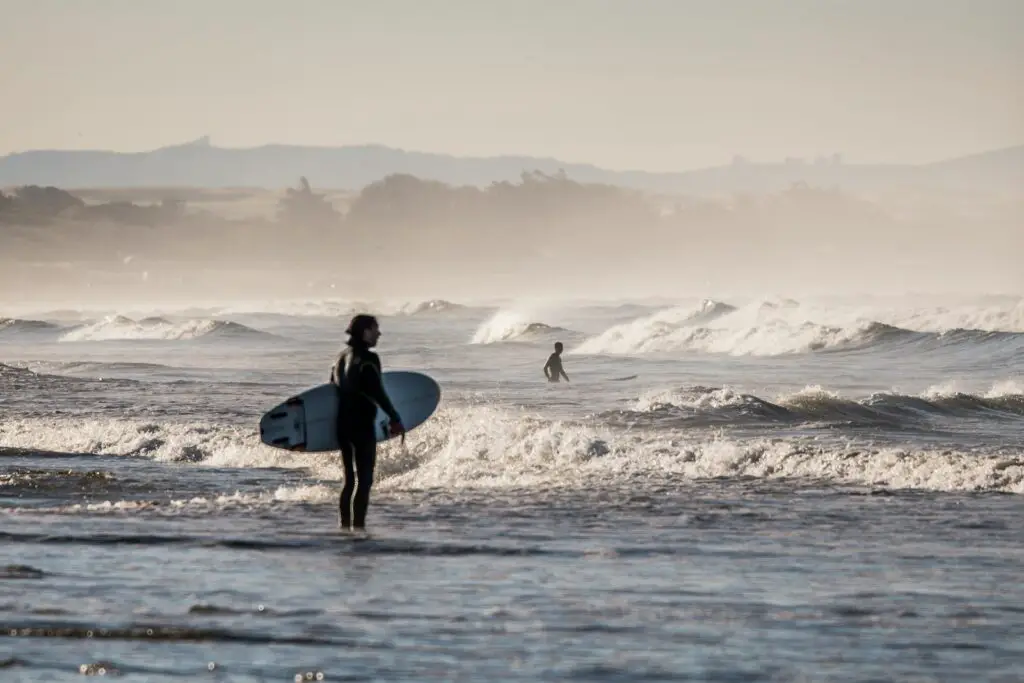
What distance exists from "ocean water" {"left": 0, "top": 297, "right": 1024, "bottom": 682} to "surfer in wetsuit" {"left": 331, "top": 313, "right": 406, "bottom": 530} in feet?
1.59

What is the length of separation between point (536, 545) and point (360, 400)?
195cm

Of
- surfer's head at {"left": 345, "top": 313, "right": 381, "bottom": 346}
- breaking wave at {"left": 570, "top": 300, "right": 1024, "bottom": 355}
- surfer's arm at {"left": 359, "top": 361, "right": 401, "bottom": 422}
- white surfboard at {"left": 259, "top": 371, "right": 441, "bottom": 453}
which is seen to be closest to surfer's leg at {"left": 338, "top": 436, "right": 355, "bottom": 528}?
surfer's arm at {"left": 359, "top": 361, "right": 401, "bottom": 422}

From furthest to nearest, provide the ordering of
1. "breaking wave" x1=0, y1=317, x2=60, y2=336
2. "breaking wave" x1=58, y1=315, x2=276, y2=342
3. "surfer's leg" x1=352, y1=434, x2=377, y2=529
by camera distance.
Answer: "breaking wave" x1=0, y1=317, x2=60, y2=336 < "breaking wave" x1=58, y1=315, x2=276, y2=342 < "surfer's leg" x1=352, y1=434, x2=377, y2=529

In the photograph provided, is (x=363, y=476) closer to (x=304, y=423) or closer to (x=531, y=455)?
(x=304, y=423)

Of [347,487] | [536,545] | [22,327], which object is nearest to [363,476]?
[347,487]

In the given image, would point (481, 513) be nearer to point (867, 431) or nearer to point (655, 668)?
point (655, 668)

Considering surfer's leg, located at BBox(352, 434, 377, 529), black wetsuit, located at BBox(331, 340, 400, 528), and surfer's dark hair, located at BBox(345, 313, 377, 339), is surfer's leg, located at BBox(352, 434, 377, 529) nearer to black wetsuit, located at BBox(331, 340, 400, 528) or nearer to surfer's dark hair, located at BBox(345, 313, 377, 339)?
black wetsuit, located at BBox(331, 340, 400, 528)

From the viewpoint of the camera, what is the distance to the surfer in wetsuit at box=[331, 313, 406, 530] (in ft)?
40.6

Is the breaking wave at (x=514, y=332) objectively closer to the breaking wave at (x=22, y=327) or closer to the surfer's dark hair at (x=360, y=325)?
the breaking wave at (x=22, y=327)

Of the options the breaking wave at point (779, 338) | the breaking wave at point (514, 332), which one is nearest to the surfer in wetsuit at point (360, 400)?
the breaking wave at point (779, 338)

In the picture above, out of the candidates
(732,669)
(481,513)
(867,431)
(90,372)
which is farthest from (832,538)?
(90,372)

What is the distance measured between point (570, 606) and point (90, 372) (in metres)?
40.7

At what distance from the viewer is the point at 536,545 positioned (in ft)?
38.6

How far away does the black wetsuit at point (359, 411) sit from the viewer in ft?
40.6
